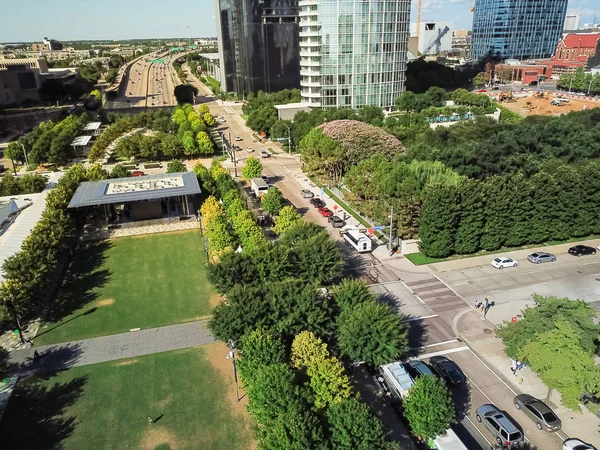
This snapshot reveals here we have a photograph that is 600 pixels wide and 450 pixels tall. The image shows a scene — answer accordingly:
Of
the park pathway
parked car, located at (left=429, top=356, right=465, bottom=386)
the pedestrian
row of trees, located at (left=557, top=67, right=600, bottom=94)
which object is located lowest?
the pedestrian

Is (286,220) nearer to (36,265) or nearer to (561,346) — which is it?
(36,265)

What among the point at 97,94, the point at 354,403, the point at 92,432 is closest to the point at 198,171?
the point at 92,432

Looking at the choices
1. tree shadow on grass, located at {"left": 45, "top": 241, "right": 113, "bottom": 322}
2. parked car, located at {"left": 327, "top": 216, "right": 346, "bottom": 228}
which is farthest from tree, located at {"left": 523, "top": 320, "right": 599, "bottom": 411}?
tree shadow on grass, located at {"left": 45, "top": 241, "right": 113, "bottom": 322}

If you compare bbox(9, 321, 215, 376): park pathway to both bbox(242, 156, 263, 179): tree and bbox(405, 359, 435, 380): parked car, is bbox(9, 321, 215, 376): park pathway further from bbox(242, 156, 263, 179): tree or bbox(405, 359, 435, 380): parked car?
bbox(242, 156, 263, 179): tree

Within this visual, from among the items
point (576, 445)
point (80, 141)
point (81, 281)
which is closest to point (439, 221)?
point (576, 445)

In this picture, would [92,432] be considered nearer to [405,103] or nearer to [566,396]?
[566,396]

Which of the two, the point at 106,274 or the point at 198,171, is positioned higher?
the point at 198,171
